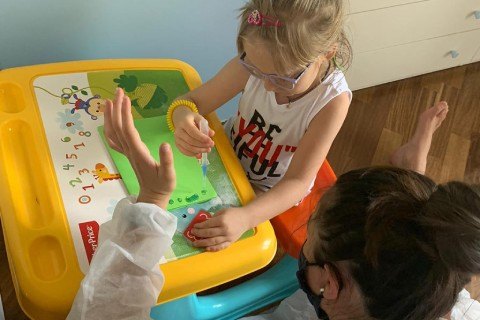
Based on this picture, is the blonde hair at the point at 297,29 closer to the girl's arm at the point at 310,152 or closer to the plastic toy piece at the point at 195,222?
the girl's arm at the point at 310,152

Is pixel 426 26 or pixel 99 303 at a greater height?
pixel 99 303

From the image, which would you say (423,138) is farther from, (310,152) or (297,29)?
(297,29)

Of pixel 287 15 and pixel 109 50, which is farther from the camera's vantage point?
pixel 109 50

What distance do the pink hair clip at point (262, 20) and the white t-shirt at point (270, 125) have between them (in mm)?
171

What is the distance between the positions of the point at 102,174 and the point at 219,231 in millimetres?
193

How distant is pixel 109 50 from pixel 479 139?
1.24m

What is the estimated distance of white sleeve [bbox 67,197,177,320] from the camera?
559 millimetres

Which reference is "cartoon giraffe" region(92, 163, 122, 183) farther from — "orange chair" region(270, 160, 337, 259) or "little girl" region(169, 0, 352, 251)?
"orange chair" region(270, 160, 337, 259)

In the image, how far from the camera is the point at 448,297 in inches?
20.4

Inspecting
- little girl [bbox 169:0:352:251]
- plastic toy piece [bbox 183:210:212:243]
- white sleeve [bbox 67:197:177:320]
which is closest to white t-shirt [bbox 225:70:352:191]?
little girl [bbox 169:0:352:251]

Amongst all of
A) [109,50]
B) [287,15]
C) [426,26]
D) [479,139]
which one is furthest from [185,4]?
[479,139]

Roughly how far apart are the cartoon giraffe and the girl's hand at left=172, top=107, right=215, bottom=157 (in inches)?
4.2

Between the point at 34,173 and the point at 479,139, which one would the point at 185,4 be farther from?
the point at 479,139

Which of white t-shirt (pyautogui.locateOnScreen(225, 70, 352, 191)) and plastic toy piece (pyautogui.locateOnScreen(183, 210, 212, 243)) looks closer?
plastic toy piece (pyautogui.locateOnScreen(183, 210, 212, 243))
